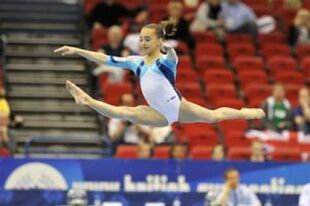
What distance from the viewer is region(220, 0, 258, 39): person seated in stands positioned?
17.6 m

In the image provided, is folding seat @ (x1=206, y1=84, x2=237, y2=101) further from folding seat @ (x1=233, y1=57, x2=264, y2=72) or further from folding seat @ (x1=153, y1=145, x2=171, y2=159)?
folding seat @ (x1=153, y1=145, x2=171, y2=159)

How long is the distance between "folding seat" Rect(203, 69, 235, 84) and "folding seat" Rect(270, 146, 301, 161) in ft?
7.18

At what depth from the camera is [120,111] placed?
10219mm

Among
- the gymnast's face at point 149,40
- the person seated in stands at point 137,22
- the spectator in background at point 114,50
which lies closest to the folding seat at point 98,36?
the person seated in stands at point 137,22

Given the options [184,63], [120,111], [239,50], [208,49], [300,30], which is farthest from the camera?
[300,30]

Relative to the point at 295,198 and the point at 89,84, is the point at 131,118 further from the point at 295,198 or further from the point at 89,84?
the point at 89,84

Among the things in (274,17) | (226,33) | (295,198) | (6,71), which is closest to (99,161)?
(295,198)

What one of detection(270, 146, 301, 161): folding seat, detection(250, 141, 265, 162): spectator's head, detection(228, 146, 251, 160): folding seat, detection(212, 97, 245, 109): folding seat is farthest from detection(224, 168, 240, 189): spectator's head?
detection(212, 97, 245, 109): folding seat

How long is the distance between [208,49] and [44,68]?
268cm

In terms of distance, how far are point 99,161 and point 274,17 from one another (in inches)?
254

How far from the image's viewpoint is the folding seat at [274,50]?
17.7 metres

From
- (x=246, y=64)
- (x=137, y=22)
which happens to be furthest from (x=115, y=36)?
(x=246, y=64)

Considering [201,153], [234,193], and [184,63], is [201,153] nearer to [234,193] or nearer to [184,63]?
[234,193]

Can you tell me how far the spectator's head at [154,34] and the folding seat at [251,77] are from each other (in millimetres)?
6604
